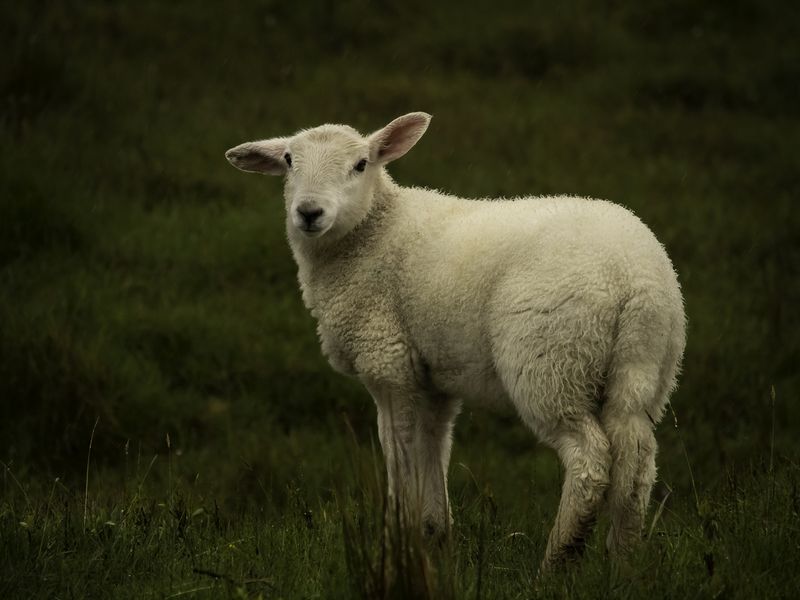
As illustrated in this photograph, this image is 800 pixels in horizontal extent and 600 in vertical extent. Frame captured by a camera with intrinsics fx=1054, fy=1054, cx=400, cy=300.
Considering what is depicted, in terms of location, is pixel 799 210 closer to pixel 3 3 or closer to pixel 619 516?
pixel 619 516

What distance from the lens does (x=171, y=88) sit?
35.9 feet

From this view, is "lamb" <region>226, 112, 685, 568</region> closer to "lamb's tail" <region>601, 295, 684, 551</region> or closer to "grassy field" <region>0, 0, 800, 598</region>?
"lamb's tail" <region>601, 295, 684, 551</region>

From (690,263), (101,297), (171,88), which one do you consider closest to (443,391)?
(101,297)

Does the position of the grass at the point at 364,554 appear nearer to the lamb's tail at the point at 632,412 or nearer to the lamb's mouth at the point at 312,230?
the lamb's tail at the point at 632,412

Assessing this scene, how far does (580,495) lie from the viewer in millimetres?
4051

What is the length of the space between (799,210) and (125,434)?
21.4 feet

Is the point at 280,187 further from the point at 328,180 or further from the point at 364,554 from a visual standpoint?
the point at 364,554

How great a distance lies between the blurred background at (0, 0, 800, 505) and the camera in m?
7.10

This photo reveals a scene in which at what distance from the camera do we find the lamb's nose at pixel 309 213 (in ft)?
16.0

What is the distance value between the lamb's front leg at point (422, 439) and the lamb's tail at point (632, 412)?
924mm

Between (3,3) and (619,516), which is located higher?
(3,3)

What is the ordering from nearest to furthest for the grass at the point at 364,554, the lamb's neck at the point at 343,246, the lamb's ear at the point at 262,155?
the grass at the point at 364,554 < the lamb's neck at the point at 343,246 < the lamb's ear at the point at 262,155

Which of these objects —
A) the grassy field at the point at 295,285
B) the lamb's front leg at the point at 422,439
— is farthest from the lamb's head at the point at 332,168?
the grassy field at the point at 295,285

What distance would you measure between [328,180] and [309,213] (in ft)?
0.81
